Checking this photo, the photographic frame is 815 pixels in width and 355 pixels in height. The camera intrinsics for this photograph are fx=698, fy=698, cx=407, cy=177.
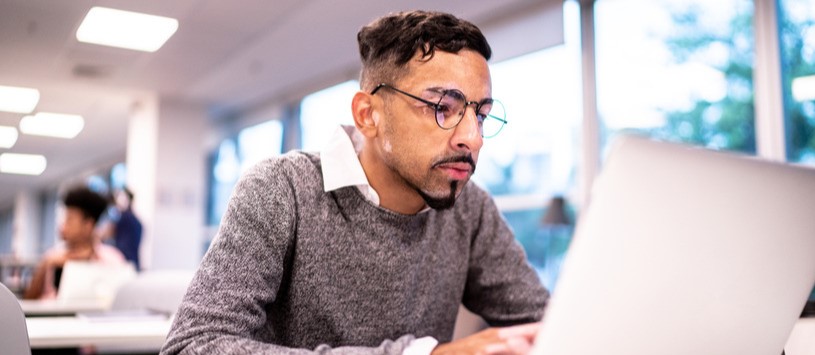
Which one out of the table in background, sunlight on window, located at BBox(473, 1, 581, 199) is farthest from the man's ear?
sunlight on window, located at BBox(473, 1, 581, 199)

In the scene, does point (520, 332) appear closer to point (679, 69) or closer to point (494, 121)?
point (494, 121)

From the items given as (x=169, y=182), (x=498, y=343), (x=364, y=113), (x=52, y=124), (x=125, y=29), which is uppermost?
(x=125, y=29)

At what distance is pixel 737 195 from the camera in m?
0.67

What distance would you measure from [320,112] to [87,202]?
12.8ft

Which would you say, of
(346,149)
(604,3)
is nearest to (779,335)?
(346,149)

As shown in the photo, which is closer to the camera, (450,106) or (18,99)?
(450,106)

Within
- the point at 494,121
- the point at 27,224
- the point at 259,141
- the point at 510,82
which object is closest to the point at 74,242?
the point at 494,121

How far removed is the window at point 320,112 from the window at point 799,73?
3.77 meters

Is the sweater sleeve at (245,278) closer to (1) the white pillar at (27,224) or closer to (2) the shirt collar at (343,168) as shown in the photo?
(2) the shirt collar at (343,168)

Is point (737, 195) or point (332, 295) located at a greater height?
point (737, 195)

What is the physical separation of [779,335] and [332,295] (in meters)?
0.65

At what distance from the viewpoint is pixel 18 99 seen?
277 inches

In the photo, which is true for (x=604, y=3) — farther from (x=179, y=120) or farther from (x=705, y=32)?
(x=179, y=120)

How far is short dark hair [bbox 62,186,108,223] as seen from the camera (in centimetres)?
344
